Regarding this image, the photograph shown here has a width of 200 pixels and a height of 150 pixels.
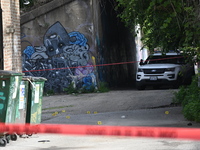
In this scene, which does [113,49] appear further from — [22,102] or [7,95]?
[7,95]

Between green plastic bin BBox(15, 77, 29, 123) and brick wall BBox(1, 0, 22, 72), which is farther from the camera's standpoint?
brick wall BBox(1, 0, 22, 72)

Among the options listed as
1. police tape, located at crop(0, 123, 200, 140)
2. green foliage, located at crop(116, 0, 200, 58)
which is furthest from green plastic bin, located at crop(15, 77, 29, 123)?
police tape, located at crop(0, 123, 200, 140)

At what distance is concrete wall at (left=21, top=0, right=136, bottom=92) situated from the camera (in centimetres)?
1866

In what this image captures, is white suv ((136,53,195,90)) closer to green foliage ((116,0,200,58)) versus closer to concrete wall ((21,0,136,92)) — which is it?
concrete wall ((21,0,136,92))

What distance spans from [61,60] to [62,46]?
2.04ft

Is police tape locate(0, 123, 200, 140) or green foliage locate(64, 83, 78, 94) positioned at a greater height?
green foliage locate(64, 83, 78, 94)

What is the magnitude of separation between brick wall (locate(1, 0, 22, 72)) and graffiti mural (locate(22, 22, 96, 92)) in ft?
21.0

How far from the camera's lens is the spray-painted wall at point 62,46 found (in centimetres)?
1866

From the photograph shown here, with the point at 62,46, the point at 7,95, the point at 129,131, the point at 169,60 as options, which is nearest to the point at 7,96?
the point at 7,95

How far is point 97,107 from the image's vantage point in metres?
13.1

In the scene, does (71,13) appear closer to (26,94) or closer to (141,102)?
(141,102)

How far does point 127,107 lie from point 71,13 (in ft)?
23.9

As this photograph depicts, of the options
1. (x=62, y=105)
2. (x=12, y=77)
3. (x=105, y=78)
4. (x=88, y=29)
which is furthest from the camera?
(x=105, y=78)

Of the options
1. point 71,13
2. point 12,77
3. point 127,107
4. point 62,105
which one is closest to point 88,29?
point 71,13
